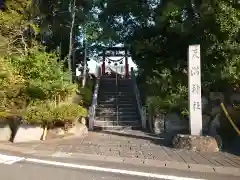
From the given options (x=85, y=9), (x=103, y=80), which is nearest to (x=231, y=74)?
(x=85, y=9)

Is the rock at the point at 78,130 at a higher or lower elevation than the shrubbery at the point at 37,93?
lower

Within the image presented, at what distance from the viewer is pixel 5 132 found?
11.3 meters

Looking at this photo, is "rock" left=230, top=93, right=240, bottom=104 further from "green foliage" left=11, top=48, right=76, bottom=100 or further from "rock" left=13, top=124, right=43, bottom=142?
"rock" left=13, top=124, right=43, bottom=142

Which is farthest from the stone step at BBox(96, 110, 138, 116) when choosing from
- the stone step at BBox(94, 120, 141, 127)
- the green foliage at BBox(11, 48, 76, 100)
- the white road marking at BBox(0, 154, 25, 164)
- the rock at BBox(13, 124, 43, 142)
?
the white road marking at BBox(0, 154, 25, 164)

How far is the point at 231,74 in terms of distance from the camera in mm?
11414

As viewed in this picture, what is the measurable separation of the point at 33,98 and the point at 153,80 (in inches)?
197

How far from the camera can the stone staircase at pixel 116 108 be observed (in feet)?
47.0

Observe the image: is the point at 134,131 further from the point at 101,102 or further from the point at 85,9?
the point at 85,9

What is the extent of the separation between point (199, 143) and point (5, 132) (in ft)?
22.5

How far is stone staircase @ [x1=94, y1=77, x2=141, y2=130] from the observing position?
14312 mm

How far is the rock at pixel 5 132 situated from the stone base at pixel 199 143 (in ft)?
20.3

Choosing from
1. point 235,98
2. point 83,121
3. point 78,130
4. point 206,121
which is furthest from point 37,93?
point 235,98

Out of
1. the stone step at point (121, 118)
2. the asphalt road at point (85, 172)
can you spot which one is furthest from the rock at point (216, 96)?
the asphalt road at point (85, 172)

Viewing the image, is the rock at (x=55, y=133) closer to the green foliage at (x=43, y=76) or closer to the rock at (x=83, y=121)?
the green foliage at (x=43, y=76)
